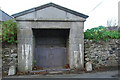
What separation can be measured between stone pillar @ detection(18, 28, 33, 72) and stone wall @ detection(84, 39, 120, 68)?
10.1ft

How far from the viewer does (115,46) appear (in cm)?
569

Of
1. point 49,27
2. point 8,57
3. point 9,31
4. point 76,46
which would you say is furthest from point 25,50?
point 76,46

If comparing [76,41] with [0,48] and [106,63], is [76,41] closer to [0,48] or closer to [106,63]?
[106,63]

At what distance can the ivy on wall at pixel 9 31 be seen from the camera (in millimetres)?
4707

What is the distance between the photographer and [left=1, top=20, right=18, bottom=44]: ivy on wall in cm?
471

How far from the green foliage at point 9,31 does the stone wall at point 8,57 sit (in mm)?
342

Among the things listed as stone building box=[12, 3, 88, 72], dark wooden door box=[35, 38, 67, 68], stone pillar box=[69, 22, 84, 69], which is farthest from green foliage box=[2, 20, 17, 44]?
stone pillar box=[69, 22, 84, 69]

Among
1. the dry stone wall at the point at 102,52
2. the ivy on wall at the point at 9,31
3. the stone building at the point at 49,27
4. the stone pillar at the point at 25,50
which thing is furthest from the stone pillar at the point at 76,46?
the ivy on wall at the point at 9,31

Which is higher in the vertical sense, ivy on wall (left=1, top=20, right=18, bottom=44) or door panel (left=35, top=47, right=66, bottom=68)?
ivy on wall (left=1, top=20, right=18, bottom=44)

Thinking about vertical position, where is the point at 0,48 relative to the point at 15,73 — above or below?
above

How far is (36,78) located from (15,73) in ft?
4.20

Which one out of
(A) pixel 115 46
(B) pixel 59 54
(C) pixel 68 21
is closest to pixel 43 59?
(B) pixel 59 54

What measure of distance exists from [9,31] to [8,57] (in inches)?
52.7

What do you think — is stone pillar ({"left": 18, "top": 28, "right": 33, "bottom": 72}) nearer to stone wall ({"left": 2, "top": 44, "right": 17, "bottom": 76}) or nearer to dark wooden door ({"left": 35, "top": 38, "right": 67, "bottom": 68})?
stone wall ({"left": 2, "top": 44, "right": 17, "bottom": 76})
